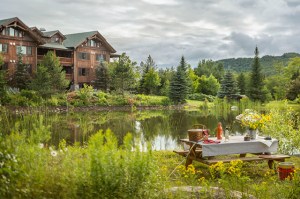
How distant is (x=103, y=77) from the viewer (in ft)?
135

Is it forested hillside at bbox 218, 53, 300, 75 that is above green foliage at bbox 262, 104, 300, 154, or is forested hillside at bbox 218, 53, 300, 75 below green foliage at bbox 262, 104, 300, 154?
above

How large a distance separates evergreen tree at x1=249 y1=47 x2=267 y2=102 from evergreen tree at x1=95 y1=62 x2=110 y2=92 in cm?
1600

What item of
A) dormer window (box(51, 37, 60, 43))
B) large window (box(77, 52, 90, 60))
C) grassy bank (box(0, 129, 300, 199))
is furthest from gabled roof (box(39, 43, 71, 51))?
grassy bank (box(0, 129, 300, 199))

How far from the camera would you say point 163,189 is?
4324 millimetres

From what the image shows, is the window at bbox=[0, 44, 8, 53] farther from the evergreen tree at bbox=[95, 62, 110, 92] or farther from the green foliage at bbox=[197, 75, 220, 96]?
the green foliage at bbox=[197, 75, 220, 96]

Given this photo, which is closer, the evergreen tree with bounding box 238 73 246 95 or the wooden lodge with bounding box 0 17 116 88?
the wooden lodge with bounding box 0 17 116 88

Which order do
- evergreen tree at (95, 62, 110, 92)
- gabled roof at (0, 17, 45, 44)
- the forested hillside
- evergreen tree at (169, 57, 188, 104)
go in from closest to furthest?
1. gabled roof at (0, 17, 45, 44)
2. evergreen tree at (169, 57, 188, 104)
3. evergreen tree at (95, 62, 110, 92)
4. the forested hillside

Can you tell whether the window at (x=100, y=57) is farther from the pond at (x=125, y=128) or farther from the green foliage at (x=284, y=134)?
the green foliage at (x=284, y=134)

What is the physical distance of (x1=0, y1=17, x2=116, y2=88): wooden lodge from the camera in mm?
35344

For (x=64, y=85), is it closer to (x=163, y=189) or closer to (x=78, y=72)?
(x=78, y=72)

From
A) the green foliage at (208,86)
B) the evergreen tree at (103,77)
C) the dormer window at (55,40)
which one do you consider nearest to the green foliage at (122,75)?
the evergreen tree at (103,77)

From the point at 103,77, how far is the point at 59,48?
5.31 metres

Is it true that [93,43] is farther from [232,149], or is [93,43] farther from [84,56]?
[232,149]

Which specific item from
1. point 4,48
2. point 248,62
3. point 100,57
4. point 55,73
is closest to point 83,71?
point 100,57
